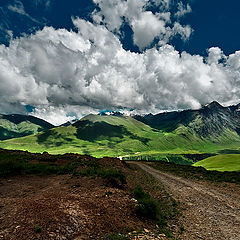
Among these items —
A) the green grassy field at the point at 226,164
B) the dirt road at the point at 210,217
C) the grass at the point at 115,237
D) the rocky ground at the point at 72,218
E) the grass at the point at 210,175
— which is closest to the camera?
the rocky ground at the point at 72,218

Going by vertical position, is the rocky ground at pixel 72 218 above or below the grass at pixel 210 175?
above

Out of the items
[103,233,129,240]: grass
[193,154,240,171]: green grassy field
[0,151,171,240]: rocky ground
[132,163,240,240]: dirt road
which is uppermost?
[0,151,171,240]: rocky ground

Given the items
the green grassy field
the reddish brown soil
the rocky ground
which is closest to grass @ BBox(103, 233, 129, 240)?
the rocky ground

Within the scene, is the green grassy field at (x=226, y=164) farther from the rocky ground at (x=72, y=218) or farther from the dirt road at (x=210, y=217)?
the rocky ground at (x=72, y=218)

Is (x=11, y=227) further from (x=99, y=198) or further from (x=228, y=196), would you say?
(x=228, y=196)

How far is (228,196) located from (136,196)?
42.3 feet

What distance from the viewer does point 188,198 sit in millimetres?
18281

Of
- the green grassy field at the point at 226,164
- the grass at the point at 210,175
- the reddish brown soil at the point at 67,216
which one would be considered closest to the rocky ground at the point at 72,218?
the reddish brown soil at the point at 67,216

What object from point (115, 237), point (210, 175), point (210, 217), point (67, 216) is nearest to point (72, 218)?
point (67, 216)

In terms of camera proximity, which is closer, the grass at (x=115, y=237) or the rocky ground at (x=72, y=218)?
the rocky ground at (x=72, y=218)

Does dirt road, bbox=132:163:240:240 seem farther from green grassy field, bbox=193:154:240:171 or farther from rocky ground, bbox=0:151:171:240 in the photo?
green grassy field, bbox=193:154:240:171

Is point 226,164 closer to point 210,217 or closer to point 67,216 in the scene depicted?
point 210,217

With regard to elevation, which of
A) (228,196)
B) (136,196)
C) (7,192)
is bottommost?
(228,196)

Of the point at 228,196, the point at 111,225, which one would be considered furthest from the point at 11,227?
the point at 228,196
